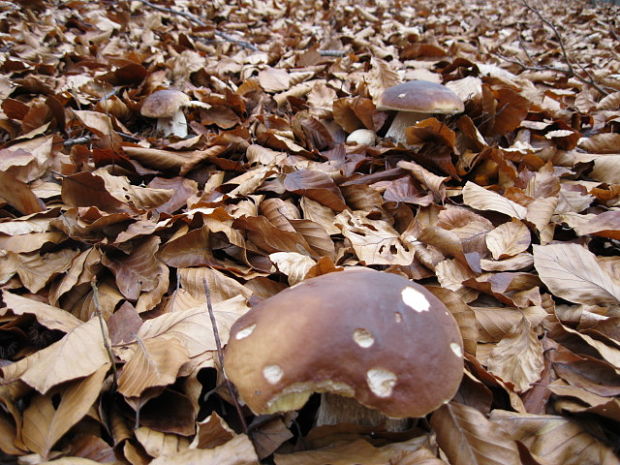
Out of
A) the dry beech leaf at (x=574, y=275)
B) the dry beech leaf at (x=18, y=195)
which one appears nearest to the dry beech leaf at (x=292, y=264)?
the dry beech leaf at (x=574, y=275)

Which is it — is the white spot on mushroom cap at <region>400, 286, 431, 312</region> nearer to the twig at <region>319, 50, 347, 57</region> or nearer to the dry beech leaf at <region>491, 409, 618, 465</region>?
the dry beech leaf at <region>491, 409, 618, 465</region>

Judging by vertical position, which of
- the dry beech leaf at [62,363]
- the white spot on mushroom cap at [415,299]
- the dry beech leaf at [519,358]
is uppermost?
the white spot on mushroom cap at [415,299]

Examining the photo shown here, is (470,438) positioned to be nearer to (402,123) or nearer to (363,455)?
(363,455)

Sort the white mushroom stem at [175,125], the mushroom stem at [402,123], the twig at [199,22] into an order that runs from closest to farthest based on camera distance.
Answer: the mushroom stem at [402,123], the white mushroom stem at [175,125], the twig at [199,22]

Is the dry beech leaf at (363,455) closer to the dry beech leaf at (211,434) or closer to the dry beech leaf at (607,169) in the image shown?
the dry beech leaf at (211,434)

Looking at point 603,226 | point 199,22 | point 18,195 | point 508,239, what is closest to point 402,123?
point 508,239

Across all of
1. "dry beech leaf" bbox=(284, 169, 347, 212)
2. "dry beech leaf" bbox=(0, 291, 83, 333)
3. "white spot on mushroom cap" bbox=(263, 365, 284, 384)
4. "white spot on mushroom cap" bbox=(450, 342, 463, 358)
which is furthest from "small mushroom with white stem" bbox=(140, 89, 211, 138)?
A: "white spot on mushroom cap" bbox=(450, 342, 463, 358)
